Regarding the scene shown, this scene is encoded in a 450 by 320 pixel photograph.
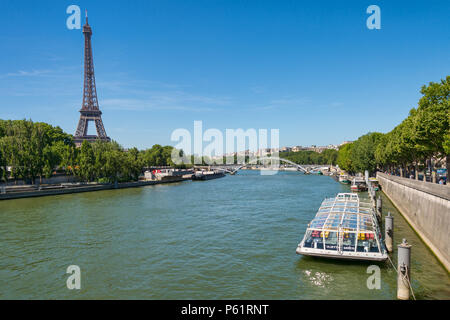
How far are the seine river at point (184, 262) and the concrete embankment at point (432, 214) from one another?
582 millimetres

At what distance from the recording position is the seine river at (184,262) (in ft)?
38.4

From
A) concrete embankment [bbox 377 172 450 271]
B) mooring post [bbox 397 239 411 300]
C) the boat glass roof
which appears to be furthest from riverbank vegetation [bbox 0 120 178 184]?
mooring post [bbox 397 239 411 300]

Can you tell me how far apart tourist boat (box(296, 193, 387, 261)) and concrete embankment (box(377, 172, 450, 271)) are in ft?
7.38

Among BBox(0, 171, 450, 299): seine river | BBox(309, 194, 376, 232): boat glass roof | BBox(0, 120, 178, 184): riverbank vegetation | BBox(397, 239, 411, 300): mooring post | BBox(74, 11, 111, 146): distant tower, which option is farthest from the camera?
BBox(74, 11, 111, 146): distant tower

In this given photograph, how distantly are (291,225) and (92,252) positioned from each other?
12.0 metres

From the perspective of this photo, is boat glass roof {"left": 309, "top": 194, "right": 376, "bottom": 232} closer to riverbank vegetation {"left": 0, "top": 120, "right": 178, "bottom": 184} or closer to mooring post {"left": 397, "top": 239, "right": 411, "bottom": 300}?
mooring post {"left": 397, "top": 239, "right": 411, "bottom": 300}

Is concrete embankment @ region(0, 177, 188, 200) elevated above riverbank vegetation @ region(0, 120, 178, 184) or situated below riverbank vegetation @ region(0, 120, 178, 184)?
below

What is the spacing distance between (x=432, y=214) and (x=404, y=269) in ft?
24.9

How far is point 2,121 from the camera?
56.6 meters

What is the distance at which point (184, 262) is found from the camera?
14891 millimetres

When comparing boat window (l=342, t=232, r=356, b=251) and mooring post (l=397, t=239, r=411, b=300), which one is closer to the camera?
mooring post (l=397, t=239, r=411, b=300)

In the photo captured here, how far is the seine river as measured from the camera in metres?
11.7
